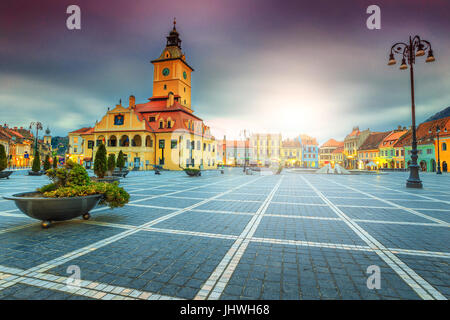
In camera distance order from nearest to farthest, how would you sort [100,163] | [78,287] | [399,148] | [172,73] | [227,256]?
[78,287], [227,256], [100,163], [172,73], [399,148]

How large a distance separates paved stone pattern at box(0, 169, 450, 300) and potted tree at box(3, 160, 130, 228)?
0.39 metres

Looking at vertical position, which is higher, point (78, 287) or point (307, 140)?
point (307, 140)

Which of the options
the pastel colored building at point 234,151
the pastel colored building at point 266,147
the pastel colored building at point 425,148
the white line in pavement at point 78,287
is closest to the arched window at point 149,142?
the white line in pavement at point 78,287

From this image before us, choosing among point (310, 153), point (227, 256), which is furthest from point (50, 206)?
point (310, 153)

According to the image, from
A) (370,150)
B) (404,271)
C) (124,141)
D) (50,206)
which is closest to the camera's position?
(404,271)

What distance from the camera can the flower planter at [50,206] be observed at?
5.24m

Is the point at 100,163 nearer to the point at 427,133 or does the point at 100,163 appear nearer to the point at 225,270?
the point at 225,270

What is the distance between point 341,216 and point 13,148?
83.0m

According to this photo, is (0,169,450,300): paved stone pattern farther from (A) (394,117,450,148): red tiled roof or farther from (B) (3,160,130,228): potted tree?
(A) (394,117,450,148): red tiled roof

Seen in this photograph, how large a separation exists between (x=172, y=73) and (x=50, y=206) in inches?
1933

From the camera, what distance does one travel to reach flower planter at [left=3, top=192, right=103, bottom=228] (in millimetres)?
5238

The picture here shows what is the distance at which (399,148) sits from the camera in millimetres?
51531
